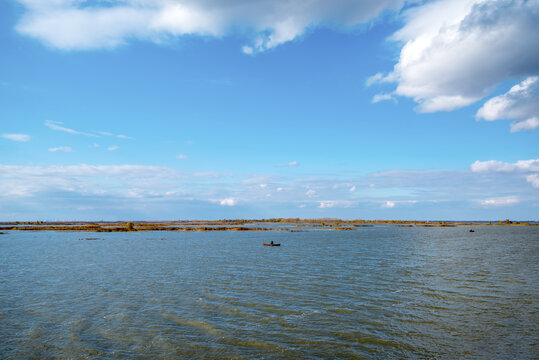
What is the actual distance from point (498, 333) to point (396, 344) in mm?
6370

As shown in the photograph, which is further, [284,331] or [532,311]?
[532,311]

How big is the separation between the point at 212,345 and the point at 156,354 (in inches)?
105

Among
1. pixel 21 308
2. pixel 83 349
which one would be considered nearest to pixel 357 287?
pixel 83 349

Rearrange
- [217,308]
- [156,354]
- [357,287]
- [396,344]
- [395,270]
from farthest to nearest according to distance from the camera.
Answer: [395,270] < [357,287] < [217,308] < [396,344] < [156,354]

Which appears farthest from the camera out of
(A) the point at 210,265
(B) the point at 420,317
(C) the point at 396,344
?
(A) the point at 210,265

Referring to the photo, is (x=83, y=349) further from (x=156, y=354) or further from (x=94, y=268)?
(x=94, y=268)

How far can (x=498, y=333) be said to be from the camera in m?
18.0

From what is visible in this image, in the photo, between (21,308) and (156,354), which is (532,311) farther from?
(21,308)

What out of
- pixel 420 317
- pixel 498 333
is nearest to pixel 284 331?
pixel 420 317

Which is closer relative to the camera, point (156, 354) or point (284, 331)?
point (156, 354)

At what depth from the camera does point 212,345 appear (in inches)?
641

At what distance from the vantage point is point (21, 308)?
74.1 ft

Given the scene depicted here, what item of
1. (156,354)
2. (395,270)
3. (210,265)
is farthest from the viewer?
(210,265)

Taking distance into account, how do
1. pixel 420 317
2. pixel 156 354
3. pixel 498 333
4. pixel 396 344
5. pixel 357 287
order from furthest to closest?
pixel 357 287 → pixel 420 317 → pixel 498 333 → pixel 396 344 → pixel 156 354
